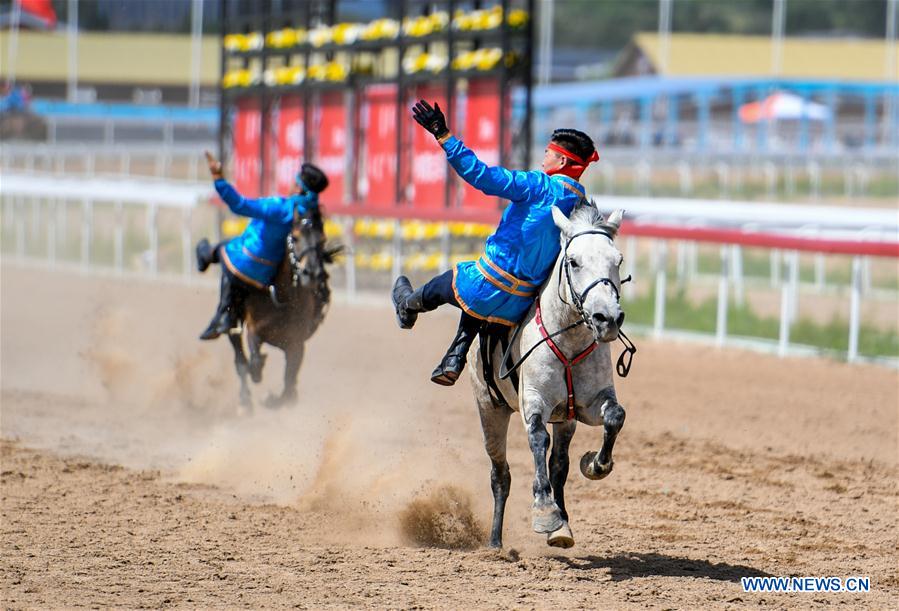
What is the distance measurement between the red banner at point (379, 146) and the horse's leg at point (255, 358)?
9.09m

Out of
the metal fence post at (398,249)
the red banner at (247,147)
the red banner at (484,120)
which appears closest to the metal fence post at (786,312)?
the red banner at (484,120)

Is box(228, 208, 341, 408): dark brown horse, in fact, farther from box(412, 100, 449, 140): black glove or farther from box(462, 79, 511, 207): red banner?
box(462, 79, 511, 207): red banner

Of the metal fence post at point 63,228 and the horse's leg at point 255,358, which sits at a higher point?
the metal fence post at point 63,228

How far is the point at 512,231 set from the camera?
7.12 metres

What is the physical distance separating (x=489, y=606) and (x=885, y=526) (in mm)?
3249

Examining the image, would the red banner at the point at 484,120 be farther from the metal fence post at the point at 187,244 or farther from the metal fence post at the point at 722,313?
the metal fence post at the point at 187,244

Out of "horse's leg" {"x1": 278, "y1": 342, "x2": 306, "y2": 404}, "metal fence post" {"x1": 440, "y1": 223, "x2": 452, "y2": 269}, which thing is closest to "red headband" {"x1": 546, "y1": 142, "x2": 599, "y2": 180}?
"horse's leg" {"x1": 278, "y1": 342, "x2": 306, "y2": 404}

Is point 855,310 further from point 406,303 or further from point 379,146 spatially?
point 379,146

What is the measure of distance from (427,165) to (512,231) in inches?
512

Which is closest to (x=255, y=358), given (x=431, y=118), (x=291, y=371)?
(x=291, y=371)

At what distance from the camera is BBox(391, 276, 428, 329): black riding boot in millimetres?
7820

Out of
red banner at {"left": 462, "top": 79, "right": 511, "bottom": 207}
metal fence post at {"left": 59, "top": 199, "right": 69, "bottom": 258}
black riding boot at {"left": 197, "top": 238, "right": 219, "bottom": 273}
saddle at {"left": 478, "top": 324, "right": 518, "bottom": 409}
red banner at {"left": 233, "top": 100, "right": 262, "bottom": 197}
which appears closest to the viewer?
saddle at {"left": 478, "top": 324, "right": 518, "bottom": 409}

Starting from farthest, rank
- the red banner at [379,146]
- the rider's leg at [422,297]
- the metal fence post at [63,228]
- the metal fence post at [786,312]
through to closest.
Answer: the metal fence post at [63,228]
the red banner at [379,146]
the metal fence post at [786,312]
the rider's leg at [422,297]

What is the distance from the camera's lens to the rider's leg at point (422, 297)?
7609mm
